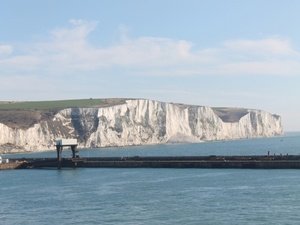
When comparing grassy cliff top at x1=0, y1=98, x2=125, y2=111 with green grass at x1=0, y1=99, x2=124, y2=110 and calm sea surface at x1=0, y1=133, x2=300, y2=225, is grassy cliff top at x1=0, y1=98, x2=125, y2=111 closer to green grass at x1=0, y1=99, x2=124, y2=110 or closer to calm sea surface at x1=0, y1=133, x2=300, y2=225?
green grass at x1=0, y1=99, x2=124, y2=110

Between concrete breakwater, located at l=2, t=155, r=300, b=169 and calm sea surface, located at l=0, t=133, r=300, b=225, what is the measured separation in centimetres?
336

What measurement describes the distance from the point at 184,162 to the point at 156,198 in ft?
103

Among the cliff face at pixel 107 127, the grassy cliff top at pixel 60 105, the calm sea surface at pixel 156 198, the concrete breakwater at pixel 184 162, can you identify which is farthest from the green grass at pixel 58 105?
the calm sea surface at pixel 156 198

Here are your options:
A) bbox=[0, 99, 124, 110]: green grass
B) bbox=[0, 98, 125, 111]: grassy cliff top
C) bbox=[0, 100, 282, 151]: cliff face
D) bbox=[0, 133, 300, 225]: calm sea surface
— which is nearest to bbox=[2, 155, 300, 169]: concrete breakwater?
bbox=[0, 133, 300, 225]: calm sea surface

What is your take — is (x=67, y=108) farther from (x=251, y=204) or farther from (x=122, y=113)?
(x=251, y=204)

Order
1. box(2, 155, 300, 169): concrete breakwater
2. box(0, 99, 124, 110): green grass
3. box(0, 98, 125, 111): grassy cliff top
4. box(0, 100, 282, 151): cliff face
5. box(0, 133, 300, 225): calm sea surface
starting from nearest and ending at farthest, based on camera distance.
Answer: box(0, 133, 300, 225): calm sea surface → box(2, 155, 300, 169): concrete breakwater → box(0, 100, 282, 151): cliff face → box(0, 98, 125, 111): grassy cliff top → box(0, 99, 124, 110): green grass

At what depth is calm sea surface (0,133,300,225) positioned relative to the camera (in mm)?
38372

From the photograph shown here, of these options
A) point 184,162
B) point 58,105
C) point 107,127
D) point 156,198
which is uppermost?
point 58,105

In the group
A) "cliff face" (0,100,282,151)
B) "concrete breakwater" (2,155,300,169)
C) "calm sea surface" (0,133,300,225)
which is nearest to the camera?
"calm sea surface" (0,133,300,225)

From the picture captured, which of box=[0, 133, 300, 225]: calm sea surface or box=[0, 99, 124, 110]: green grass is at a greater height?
box=[0, 99, 124, 110]: green grass

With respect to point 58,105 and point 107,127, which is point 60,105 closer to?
point 58,105

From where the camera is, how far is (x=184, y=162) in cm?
7812

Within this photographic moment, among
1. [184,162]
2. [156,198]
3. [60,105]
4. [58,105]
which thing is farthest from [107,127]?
[156,198]

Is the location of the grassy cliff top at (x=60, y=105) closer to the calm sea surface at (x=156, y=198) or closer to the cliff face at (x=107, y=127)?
the cliff face at (x=107, y=127)
